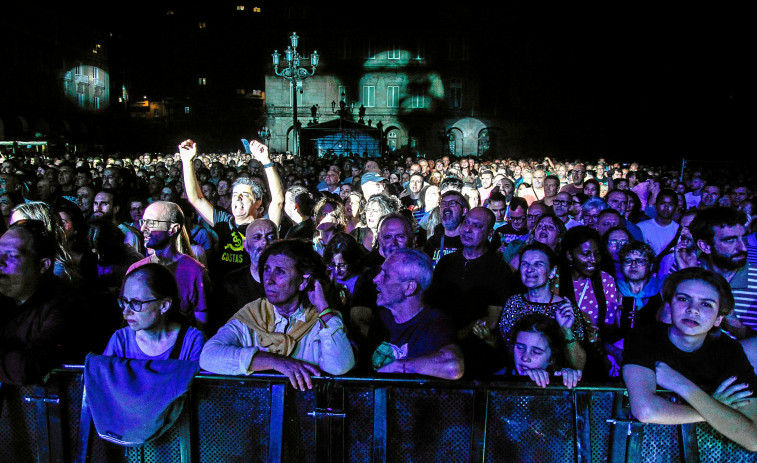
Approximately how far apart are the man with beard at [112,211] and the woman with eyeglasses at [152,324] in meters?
2.68

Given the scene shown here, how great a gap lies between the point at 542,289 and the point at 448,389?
1.33m

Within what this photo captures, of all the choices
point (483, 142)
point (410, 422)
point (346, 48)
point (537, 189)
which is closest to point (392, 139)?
point (483, 142)

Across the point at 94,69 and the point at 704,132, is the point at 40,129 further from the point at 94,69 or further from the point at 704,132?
the point at 704,132

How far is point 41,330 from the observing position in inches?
117

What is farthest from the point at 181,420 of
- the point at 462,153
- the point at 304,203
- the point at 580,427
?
the point at 462,153

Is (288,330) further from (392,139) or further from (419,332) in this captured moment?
(392,139)

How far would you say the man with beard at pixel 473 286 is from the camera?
4.27 metres

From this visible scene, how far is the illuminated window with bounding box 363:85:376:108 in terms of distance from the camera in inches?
2120

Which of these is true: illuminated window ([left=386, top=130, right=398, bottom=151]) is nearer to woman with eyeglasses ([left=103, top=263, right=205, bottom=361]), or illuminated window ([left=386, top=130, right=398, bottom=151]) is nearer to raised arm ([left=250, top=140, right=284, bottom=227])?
raised arm ([left=250, top=140, right=284, bottom=227])

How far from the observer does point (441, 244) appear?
590 centimetres

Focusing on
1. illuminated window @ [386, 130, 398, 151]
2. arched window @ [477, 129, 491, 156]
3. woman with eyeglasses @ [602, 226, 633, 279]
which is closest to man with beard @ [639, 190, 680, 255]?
woman with eyeglasses @ [602, 226, 633, 279]

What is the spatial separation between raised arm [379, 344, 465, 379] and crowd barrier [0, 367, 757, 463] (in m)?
0.09

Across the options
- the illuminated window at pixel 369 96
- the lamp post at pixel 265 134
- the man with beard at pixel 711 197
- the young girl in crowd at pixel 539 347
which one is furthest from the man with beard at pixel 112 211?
the illuminated window at pixel 369 96

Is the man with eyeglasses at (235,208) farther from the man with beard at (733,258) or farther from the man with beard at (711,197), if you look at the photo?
the man with beard at (711,197)
